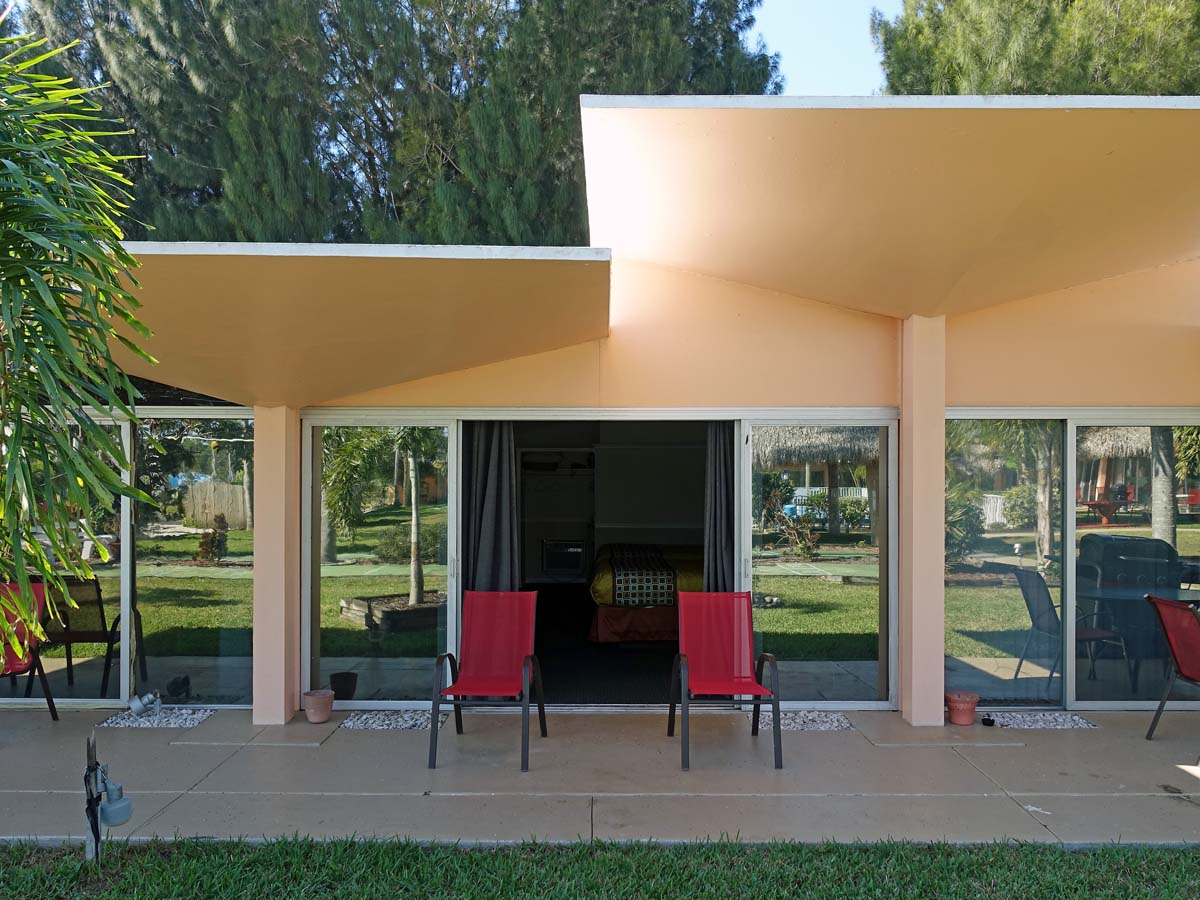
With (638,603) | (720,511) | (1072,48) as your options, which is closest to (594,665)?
(638,603)

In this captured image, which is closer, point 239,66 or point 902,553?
point 902,553

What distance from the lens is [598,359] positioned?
556cm

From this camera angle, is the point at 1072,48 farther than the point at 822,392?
Yes

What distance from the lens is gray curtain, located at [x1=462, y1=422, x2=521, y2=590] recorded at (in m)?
5.77

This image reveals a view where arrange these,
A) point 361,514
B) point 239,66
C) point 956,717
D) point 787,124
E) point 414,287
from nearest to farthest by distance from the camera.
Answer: point 787,124 → point 414,287 → point 956,717 → point 361,514 → point 239,66

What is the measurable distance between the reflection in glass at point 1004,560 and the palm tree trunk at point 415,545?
133 inches

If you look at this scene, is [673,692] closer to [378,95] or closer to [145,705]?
[145,705]

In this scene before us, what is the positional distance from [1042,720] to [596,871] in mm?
3424

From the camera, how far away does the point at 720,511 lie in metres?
5.79

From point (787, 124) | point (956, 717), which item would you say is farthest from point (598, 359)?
point (956, 717)

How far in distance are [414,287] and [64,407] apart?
1.71 metres

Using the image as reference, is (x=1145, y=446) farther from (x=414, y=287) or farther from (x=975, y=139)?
(x=414, y=287)

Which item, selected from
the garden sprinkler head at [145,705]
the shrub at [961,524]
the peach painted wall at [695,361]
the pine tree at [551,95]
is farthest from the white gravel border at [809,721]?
the pine tree at [551,95]

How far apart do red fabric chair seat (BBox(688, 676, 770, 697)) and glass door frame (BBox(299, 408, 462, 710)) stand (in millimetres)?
1713
